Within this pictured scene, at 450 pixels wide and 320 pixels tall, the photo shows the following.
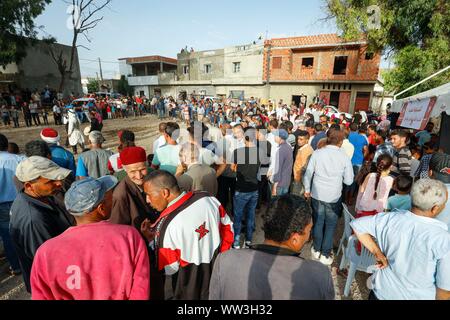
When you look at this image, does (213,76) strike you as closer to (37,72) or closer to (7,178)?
(37,72)

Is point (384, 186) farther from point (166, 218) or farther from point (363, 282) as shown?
point (166, 218)

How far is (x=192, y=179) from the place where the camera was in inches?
108

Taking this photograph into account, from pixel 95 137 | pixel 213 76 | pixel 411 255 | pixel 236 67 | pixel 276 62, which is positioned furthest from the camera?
pixel 213 76

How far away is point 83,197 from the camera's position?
58.5 inches

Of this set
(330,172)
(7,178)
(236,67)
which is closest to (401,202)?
(330,172)

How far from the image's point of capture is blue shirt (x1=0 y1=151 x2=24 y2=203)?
3.09m

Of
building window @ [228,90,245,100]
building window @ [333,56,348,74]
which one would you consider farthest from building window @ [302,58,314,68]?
building window @ [228,90,245,100]

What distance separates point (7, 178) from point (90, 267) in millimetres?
2768

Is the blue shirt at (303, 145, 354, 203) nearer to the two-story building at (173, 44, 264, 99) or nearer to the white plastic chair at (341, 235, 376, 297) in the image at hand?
the white plastic chair at (341, 235, 376, 297)

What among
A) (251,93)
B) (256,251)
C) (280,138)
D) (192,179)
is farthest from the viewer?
(251,93)

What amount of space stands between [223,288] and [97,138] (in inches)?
130

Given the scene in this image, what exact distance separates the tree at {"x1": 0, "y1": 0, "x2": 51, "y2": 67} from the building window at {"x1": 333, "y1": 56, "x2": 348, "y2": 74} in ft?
81.4
